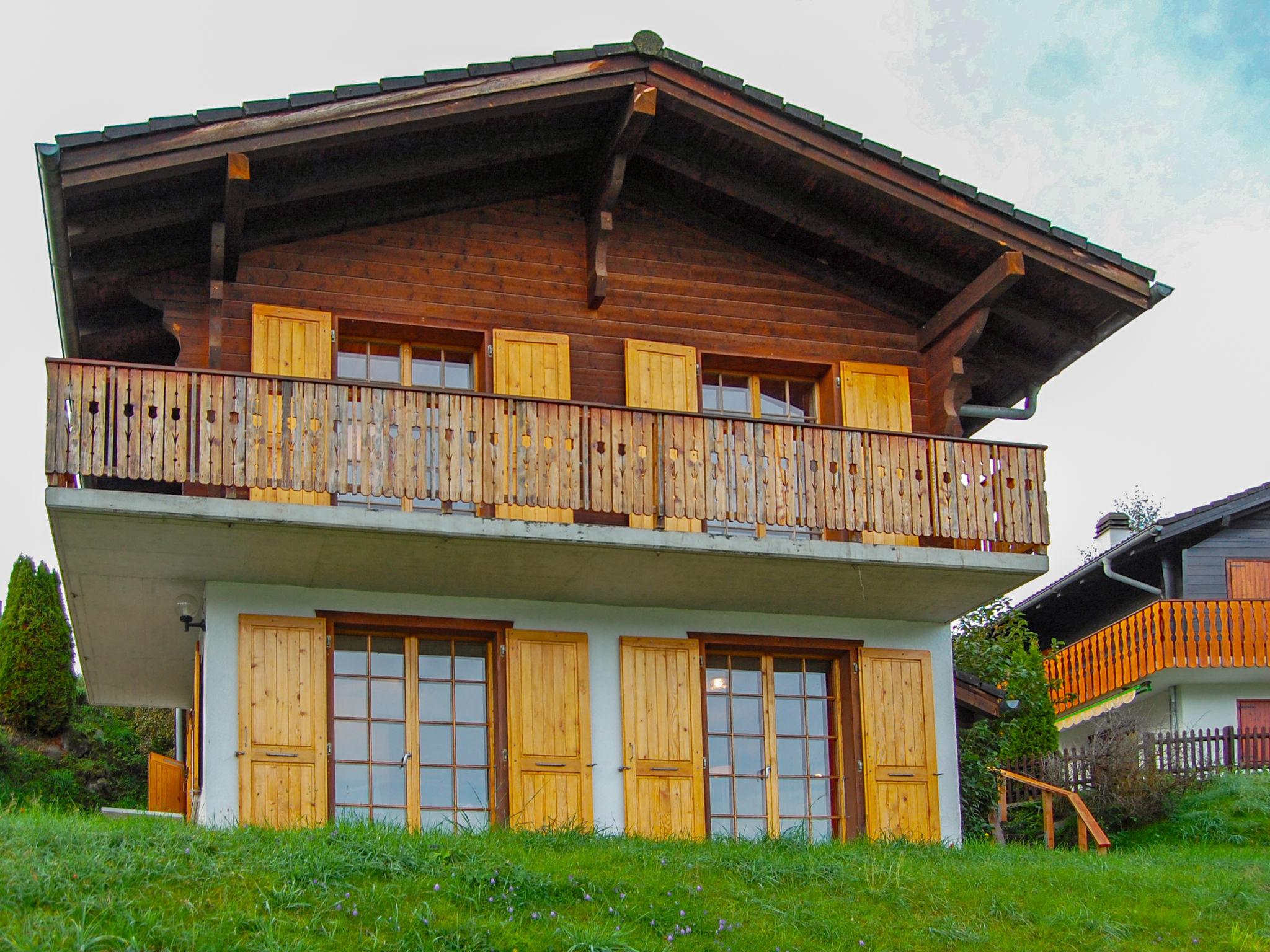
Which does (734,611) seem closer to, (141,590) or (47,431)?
(141,590)

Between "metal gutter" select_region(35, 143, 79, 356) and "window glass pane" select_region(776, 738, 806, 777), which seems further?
"window glass pane" select_region(776, 738, 806, 777)

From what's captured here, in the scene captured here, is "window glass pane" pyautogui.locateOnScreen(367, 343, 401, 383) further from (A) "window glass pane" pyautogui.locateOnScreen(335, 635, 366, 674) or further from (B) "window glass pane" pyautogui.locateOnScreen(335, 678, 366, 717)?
(B) "window glass pane" pyautogui.locateOnScreen(335, 678, 366, 717)

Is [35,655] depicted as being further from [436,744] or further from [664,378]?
[664,378]

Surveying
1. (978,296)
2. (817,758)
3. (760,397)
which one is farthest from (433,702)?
(978,296)

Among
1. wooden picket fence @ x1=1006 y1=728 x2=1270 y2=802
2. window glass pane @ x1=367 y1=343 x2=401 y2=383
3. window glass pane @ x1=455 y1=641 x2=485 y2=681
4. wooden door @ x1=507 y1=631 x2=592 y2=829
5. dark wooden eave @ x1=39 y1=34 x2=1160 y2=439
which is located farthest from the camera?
wooden picket fence @ x1=1006 y1=728 x2=1270 y2=802

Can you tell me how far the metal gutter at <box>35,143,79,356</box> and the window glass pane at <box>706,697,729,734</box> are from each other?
628cm

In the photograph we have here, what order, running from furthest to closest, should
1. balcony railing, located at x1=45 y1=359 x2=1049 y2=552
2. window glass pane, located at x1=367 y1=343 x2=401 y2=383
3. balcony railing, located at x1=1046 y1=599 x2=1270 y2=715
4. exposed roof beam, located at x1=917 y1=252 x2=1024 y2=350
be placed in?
balcony railing, located at x1=1046 y1=599 x2=1270 y2=715 → exposed roof beam, located at x1=917 y1=252 x2=1024 y2=350 → window glass pane, located at x1=367 y1=343 x2=401 y2=383 → balcony railing, located at x1=45 y1=359 x2=1049 y2=552

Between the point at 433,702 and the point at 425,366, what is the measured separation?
2974 millimetres

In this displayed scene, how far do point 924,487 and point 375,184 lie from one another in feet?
17.4

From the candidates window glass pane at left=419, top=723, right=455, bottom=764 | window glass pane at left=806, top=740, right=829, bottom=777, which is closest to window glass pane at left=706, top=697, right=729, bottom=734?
window glass pane at left=806, top=740, right=829, bottom=777

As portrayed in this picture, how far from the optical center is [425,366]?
15.6 m

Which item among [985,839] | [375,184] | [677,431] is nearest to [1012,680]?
[985,839]

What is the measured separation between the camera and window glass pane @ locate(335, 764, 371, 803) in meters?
14.2

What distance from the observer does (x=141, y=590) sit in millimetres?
14641
